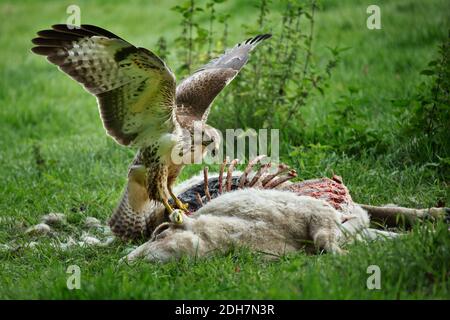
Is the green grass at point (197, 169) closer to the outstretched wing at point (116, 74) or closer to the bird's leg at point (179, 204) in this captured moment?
the bird's leg at point (179, 204)

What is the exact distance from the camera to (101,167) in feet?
23.2

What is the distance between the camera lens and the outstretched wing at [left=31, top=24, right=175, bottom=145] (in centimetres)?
471

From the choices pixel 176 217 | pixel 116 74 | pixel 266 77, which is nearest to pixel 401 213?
pixel 176 217

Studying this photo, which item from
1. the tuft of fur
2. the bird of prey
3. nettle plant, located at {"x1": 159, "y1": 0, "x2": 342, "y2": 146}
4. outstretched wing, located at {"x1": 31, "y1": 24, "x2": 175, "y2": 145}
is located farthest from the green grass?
outstretched wing, located at {"x1": 31, "y1": 24, "x2": 175, "y2": 145}

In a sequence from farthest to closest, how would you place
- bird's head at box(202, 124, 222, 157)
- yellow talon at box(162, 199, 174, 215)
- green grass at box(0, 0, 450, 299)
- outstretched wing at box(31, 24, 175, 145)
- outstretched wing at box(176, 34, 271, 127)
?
outstretched wing at box(176, 34, 271, 127) < bird's head at box(202, 124, 222, 157) < yellow talon at box(162, 199, 174, 215) < outstretched wing at box(31, 24, 175, 145) < green grass at box(0, 0, 450, 299)

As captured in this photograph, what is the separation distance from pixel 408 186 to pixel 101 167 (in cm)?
274

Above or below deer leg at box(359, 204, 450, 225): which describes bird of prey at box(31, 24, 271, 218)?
above

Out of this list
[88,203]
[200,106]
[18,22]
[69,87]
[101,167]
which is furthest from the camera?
[18,22]

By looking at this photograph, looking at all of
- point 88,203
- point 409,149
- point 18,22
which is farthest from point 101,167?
point 18,22

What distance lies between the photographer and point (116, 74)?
486cm

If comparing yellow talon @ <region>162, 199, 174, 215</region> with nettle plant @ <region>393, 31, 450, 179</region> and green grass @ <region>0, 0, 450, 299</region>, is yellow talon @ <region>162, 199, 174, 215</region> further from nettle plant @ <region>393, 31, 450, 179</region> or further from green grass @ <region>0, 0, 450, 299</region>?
nettle plant @ <region>393, 31, 450, 179</region>

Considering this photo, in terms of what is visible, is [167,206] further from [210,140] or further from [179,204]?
[210,140]

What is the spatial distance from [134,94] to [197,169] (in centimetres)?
196
